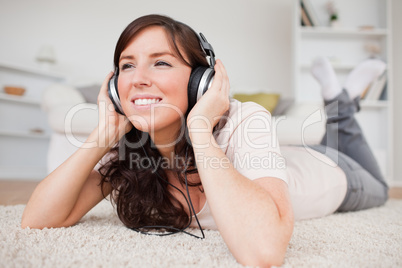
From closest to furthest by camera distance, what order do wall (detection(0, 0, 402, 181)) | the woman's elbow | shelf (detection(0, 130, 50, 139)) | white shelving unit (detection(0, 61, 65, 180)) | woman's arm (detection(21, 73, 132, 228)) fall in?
1. the woman's elbow
2. woman's arm (detection(21, 73, 132, 228))
3. shelf (detection(0, 130, 50, 139))
4. white shelving unit (detection(0, 61, 65, 180))
5. wall (detection(0, 0, 402, 181))

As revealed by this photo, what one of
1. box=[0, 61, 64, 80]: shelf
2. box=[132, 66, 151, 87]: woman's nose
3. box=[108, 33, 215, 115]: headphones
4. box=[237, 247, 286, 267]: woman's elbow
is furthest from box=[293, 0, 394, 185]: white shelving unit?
box=[237, 247, 286, 267]: woman's elbow

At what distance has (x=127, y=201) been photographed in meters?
0.99

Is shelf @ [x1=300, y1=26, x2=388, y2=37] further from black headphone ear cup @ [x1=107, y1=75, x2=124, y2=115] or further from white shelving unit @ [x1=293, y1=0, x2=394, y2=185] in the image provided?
black headphone ear cup @ [x1=107, y1=75, x2=124, y2=115]

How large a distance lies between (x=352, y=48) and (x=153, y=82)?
11.3 ft

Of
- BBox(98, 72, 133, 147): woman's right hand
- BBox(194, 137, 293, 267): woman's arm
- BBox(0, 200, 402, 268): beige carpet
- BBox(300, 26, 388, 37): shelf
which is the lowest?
BBox(0, 200, 402, 268): beige carpet

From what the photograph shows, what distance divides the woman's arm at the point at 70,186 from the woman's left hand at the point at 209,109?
301 mm

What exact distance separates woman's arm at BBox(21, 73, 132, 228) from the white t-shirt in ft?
1.08

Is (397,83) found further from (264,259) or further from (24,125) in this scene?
(24,125)

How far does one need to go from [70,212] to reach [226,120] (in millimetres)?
529

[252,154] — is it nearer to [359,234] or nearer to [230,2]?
[359,234]

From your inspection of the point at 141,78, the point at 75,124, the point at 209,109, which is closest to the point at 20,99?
the point at 75,124

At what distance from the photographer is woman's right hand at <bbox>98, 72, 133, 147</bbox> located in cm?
94

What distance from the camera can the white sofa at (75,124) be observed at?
2.18 metres

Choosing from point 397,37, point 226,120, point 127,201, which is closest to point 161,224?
point 127,201
